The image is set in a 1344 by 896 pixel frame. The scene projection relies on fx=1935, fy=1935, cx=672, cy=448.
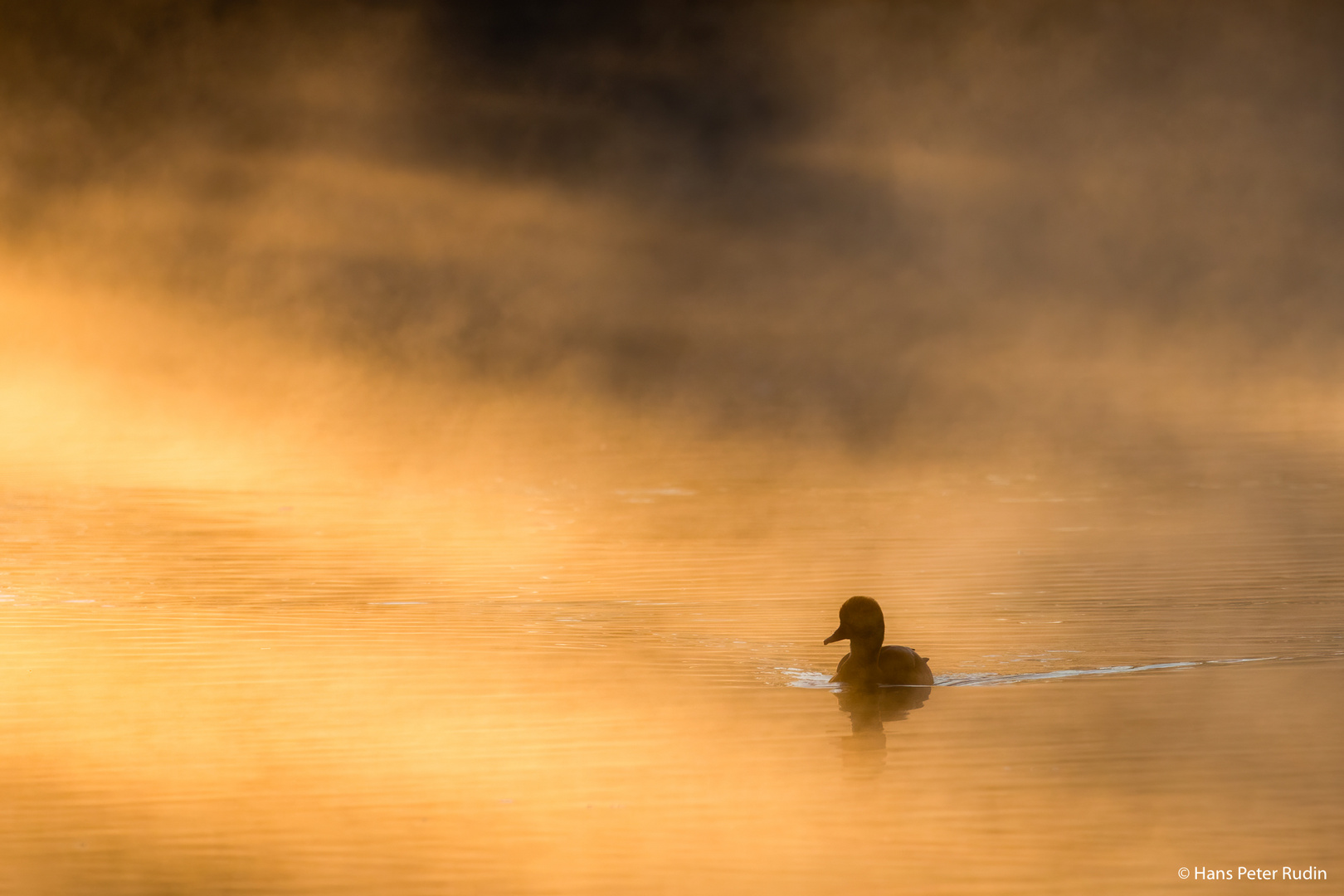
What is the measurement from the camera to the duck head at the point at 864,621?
771cm

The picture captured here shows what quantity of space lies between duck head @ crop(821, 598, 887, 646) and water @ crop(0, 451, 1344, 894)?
26cm

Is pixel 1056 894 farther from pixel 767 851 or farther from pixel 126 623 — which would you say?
pixel 126 623

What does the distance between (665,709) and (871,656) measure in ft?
3.00

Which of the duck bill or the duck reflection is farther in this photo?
the duck bill

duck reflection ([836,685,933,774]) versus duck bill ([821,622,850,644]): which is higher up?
duck bill ([821,622,850,644])

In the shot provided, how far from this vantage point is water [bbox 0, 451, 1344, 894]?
5.62 m

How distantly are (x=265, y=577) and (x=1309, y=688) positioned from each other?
18.5ft

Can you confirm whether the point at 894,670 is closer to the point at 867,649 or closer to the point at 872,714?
the point at 867,649

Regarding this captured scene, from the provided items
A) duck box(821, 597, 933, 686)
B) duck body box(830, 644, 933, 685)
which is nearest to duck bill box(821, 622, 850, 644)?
duck box(821, 597, 933, 686)

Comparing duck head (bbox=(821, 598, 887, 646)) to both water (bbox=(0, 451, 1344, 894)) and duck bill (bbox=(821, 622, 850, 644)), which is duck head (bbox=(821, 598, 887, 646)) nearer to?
duck bill (bbox=(821, 622, 850, 644))

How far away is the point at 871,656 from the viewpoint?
25.3ft

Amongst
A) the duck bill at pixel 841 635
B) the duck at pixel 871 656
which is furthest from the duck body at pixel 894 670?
the duck bill at pixel 841 635

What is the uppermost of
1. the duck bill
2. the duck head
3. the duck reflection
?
the duck head

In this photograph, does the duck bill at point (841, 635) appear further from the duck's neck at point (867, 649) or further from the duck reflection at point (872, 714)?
the duck reflection at point (872, 714)
